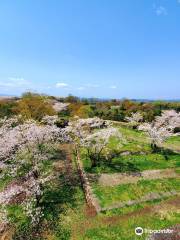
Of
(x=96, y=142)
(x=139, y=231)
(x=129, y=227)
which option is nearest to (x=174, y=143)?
(x=96, y=142)

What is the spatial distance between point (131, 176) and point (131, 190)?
3.51m

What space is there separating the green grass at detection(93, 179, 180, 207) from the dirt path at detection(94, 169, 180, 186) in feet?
2.95

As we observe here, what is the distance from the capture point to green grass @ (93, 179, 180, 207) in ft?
80.4

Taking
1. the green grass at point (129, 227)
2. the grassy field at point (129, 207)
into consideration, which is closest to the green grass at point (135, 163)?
the grassy field at point (129, 207)

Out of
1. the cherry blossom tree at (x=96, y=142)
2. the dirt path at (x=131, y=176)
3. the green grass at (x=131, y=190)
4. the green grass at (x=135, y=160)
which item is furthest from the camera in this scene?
the cherry blossom tree at (x=96, y=142)

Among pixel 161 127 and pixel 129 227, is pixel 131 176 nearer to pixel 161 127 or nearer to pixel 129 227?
pixel 129 227

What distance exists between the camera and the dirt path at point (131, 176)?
28062 millimetres

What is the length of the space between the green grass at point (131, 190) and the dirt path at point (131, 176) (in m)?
0.90

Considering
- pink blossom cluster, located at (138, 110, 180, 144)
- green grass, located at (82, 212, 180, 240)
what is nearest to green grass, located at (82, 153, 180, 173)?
pink blossom cluster, located at (138, 110, 180, 144)

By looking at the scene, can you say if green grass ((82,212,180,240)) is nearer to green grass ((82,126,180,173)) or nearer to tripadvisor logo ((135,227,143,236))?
tripadvisor logo ((135,227,143,236))

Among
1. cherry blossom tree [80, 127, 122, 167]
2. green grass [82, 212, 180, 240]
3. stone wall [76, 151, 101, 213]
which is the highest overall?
cherry blossom tree [80, 127, 122, 167]

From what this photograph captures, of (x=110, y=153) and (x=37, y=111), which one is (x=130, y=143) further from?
(x=37, y=111)

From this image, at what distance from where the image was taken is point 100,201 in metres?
24.0

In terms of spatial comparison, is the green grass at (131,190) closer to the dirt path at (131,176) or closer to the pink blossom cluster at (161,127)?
the dirt path at (131,176)
